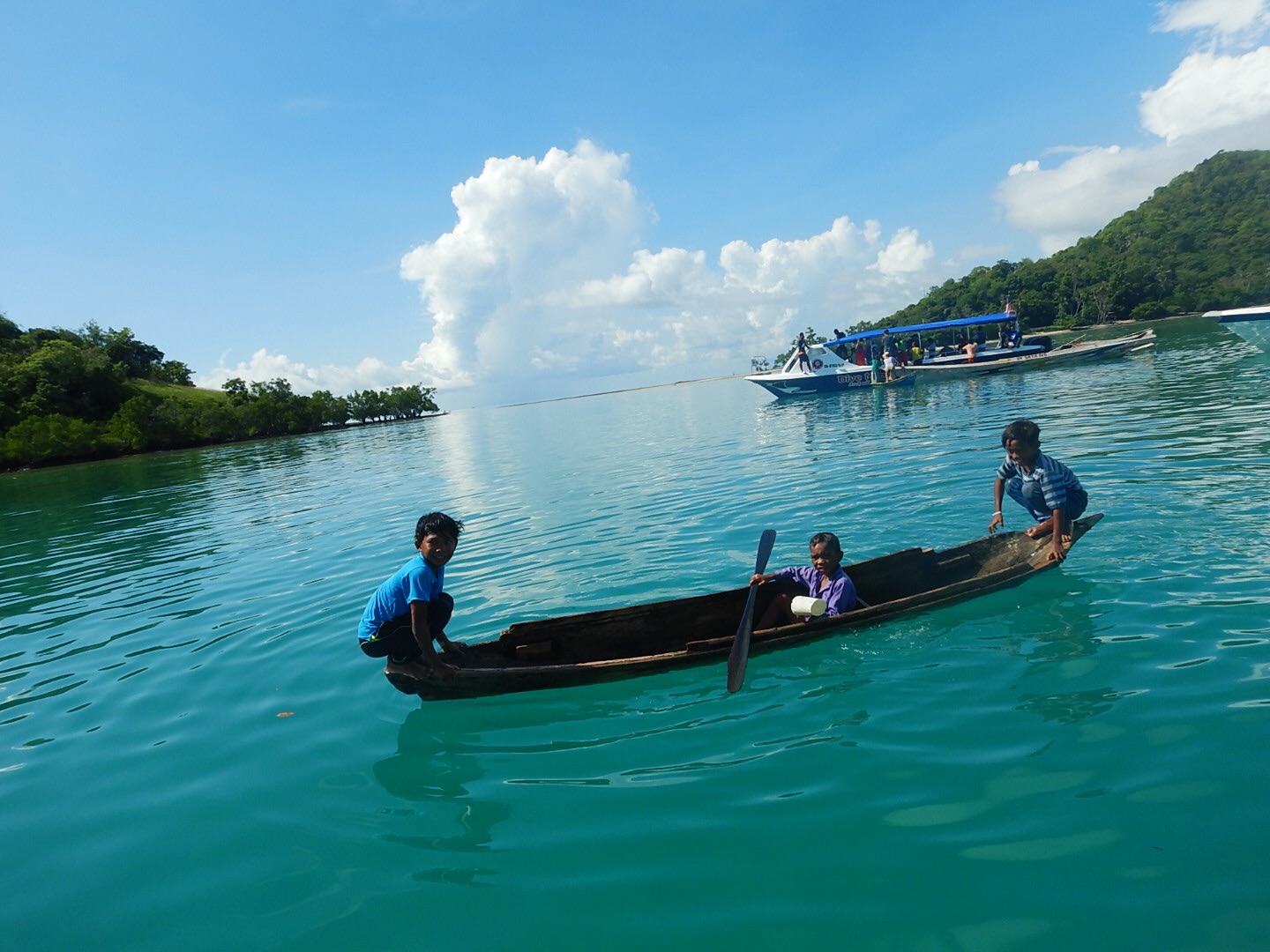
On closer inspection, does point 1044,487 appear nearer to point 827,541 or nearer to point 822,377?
point 827,541

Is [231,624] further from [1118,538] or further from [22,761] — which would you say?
[1118,538]

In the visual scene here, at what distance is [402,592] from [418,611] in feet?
1.26

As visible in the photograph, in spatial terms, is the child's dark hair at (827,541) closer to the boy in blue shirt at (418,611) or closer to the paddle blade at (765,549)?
the paddle blade at (765,549)

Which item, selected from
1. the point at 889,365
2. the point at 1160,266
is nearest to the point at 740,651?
the point at 889,365

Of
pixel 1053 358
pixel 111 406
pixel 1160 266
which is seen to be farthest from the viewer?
pixel 1160 266

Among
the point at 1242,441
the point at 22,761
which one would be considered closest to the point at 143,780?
the point at 22,761

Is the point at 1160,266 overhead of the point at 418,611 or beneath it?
overhead

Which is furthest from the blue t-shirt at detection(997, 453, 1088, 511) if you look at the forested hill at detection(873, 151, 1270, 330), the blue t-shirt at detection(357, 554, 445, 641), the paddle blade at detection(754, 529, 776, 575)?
the forested hill at detection(873, 151, 1270, 330)

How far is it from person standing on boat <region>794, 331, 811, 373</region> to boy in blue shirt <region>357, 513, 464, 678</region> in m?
38.5

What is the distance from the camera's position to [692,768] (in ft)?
15.9

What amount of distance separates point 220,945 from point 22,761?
434cm

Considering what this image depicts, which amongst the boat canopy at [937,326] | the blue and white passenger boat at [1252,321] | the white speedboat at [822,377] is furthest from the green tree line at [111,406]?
the blue and white passenger boat at [1252,321]

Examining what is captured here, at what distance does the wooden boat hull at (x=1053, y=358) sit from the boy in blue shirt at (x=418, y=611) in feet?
130

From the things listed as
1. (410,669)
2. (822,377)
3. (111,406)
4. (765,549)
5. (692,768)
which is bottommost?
(692,768)
